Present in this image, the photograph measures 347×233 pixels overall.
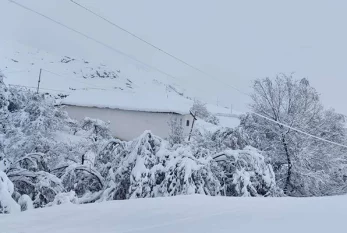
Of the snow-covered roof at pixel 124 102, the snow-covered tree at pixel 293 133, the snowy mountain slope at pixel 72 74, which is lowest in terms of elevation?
the snow-covered tree at pixel 293 133

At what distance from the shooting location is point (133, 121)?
27500 millimetres

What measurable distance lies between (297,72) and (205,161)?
10960 mm

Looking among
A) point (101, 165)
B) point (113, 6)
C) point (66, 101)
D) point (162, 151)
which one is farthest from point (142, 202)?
point (66, 101)

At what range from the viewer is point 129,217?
9.72 feet

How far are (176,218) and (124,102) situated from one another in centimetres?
2622

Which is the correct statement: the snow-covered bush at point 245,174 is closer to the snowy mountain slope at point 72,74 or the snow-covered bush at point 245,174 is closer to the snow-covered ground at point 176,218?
the snow-covered ground at point 176,218

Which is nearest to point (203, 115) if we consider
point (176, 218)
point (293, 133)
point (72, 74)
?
point (293, 133)

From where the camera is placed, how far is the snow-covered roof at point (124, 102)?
88.3 feet

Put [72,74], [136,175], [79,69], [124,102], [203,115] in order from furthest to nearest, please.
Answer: [79,69] < [72,74] < [203,115] < [124,102] < [136,175]

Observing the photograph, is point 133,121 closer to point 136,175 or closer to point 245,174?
point 245,174

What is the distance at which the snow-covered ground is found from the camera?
8.27 ft

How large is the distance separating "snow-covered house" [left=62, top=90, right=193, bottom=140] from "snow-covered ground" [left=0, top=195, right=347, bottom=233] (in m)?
21.9

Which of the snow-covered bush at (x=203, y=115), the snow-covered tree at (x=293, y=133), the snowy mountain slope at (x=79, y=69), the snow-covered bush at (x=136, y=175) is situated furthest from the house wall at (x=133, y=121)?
the snowy mountain slope at (x=79, y=69)

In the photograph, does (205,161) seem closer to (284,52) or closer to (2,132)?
(2,132)
